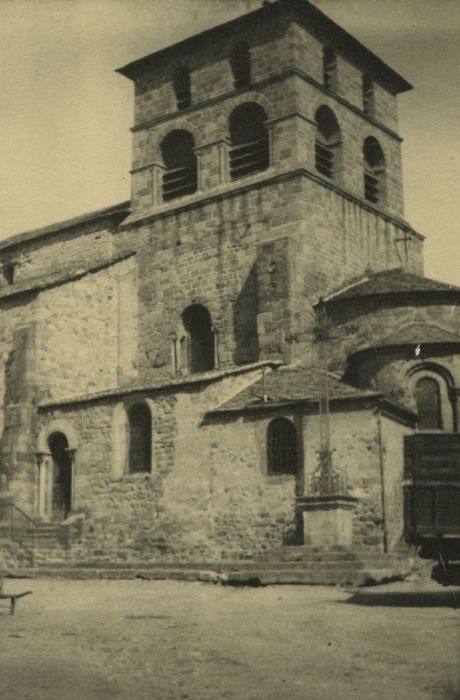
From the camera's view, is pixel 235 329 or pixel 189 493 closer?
pixel 189 493

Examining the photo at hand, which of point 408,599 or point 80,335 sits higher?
point 80,335

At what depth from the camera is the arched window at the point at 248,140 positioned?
27.8m

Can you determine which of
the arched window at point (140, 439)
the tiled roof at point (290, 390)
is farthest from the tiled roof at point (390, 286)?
the arched window at point (140, 439)

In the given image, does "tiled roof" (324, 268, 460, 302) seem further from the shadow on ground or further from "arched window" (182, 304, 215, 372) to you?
the shadow on ground

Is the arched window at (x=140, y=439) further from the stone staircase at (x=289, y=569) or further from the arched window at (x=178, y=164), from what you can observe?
the arched window at (x=178, y=164)

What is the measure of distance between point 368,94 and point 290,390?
13209 millimetres

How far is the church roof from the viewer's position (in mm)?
27734

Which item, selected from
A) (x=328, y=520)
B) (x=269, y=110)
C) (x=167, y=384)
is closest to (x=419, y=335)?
(x=328, y=520)

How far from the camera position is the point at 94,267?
89.5 ft

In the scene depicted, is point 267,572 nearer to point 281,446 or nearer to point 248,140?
point 281,446

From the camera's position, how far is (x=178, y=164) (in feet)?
98.5

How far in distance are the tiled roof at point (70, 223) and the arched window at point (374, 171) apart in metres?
7.58

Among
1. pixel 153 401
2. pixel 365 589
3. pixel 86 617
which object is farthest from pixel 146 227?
pixel 86 617

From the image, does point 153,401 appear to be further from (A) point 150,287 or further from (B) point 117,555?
(A) point 150,287
